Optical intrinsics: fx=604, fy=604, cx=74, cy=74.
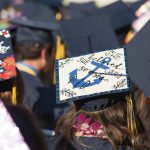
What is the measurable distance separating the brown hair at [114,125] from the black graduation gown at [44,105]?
146 cm

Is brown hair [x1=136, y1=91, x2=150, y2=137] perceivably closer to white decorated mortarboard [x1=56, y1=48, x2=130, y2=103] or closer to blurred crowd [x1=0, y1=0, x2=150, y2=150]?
blurred crowd [x1=0, y1=0, x2=150, y2=150]

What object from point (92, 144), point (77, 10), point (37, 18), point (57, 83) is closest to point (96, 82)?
point (57, 83)

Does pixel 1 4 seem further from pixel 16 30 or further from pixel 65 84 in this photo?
pixel 65 84

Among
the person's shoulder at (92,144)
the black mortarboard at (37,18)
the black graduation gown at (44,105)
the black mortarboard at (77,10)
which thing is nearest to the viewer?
the person's shoulder at (92,144)

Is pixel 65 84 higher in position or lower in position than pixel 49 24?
lower

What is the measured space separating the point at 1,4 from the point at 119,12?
487cm

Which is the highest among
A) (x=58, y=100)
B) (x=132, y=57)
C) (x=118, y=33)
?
(x=118, y=33)

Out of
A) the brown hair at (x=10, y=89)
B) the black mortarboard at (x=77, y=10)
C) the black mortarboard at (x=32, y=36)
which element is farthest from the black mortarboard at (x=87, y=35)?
the black mortarboard at (x=77, y=10)

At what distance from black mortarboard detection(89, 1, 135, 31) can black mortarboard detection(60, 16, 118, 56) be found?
730mm

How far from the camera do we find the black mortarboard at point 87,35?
5.00 m

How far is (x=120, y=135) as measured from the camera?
10.4 ft

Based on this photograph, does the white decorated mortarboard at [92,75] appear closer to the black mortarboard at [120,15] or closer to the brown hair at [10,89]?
the brown hair at [10,89]

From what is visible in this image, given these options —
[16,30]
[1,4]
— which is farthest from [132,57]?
[1,4]

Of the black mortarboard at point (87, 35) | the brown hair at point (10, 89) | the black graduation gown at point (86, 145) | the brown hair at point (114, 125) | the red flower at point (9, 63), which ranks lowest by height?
the black graduation gown at point (86, 145)
